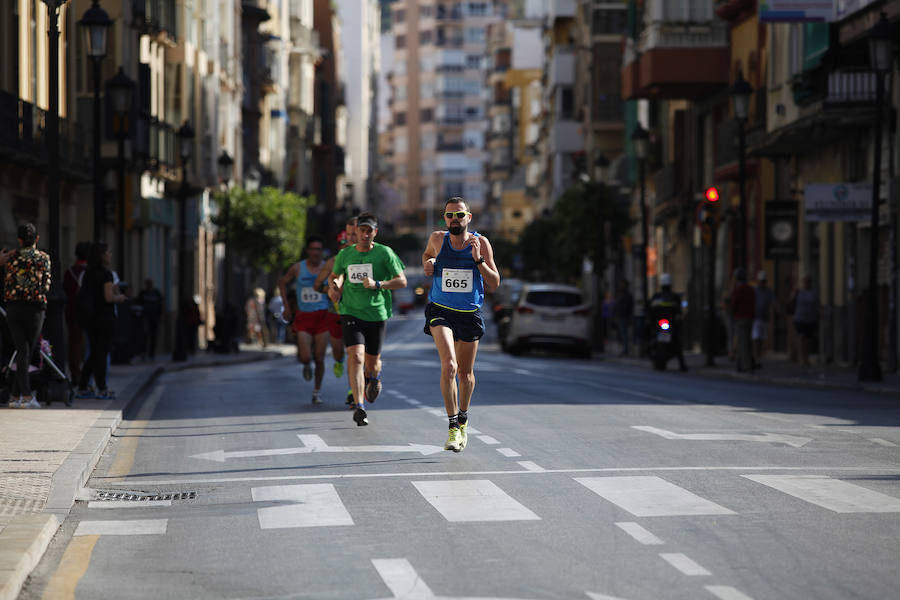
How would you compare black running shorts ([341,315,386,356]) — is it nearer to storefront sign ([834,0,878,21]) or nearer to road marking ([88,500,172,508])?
road marking ([88,500,172,508])

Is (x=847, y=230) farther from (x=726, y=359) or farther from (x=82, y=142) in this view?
(x=82, y=142)

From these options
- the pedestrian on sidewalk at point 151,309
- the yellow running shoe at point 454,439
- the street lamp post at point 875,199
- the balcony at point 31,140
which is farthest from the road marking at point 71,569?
the pedestrian on sidewalk at point 151,309

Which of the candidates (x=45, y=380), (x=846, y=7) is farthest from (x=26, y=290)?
(x=846, y=7)

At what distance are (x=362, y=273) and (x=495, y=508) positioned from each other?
712cm

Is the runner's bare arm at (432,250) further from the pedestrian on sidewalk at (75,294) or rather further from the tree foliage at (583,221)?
the tree foliage at (583,221)

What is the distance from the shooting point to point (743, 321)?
32.3 meters

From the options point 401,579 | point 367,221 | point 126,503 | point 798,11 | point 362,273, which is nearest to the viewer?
point 401,579

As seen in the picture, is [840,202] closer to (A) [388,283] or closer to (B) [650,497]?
(A) [388,283]

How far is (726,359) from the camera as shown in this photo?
40531 mm

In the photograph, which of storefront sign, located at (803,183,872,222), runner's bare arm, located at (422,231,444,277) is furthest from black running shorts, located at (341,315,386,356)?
storefront sign, located at (803,183,872,222)

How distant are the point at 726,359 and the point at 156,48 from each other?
17950mm

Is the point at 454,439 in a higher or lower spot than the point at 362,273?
lower

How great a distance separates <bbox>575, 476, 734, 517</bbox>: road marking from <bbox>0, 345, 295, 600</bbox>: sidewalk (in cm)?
319

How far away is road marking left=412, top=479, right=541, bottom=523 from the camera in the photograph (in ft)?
33.6
